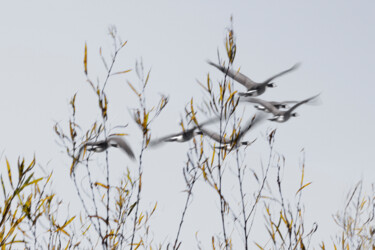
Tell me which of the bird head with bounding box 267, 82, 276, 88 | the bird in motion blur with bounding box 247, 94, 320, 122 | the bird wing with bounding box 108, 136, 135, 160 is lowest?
the bird wing with bounding box 108, 136, 135, 160

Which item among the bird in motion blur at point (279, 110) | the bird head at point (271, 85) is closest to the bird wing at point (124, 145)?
the bird in motion blur at point (279, 110)

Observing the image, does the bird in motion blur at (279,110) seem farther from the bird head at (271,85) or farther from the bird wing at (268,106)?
the bird head at (271,85)

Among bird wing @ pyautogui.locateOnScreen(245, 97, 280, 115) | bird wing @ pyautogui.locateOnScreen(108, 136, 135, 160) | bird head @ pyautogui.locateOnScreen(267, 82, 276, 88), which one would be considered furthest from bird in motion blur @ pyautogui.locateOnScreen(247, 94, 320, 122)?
bird wing @ pyautogui.locateOnScreen(108, 136, 135, 160)

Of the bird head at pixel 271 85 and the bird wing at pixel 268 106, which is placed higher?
the bird head at pixel 271 85

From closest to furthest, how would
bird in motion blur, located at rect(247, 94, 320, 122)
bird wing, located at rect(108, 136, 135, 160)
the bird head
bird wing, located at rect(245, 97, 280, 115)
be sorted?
bird wing, located at rect(108, 136, 135, 160) < bird in motion blur, located at rect(247, 94, 320, 122) < bird wing, located at rect(245, 97, 280, 115) < the bird head

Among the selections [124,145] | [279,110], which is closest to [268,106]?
[279,110]

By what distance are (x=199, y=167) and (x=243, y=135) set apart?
1.31 ft

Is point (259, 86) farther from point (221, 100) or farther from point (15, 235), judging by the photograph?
point (15, 235)

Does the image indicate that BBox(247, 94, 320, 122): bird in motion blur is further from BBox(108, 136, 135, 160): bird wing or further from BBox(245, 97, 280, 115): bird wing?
BBox(108, 136, 135, 160): bird wing

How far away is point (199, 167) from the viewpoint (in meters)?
2.98

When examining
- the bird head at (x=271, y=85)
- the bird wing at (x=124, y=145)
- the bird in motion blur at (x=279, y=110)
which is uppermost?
the bird head at (x=271, y=85)

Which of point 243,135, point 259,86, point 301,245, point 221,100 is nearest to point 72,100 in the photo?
point 221,100

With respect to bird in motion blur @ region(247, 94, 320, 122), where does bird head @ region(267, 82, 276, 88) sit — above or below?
above

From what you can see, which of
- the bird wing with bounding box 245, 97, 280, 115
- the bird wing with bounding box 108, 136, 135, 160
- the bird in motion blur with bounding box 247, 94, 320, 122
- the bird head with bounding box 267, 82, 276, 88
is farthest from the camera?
the bird head with bounding box 267, 82, 276, 88
